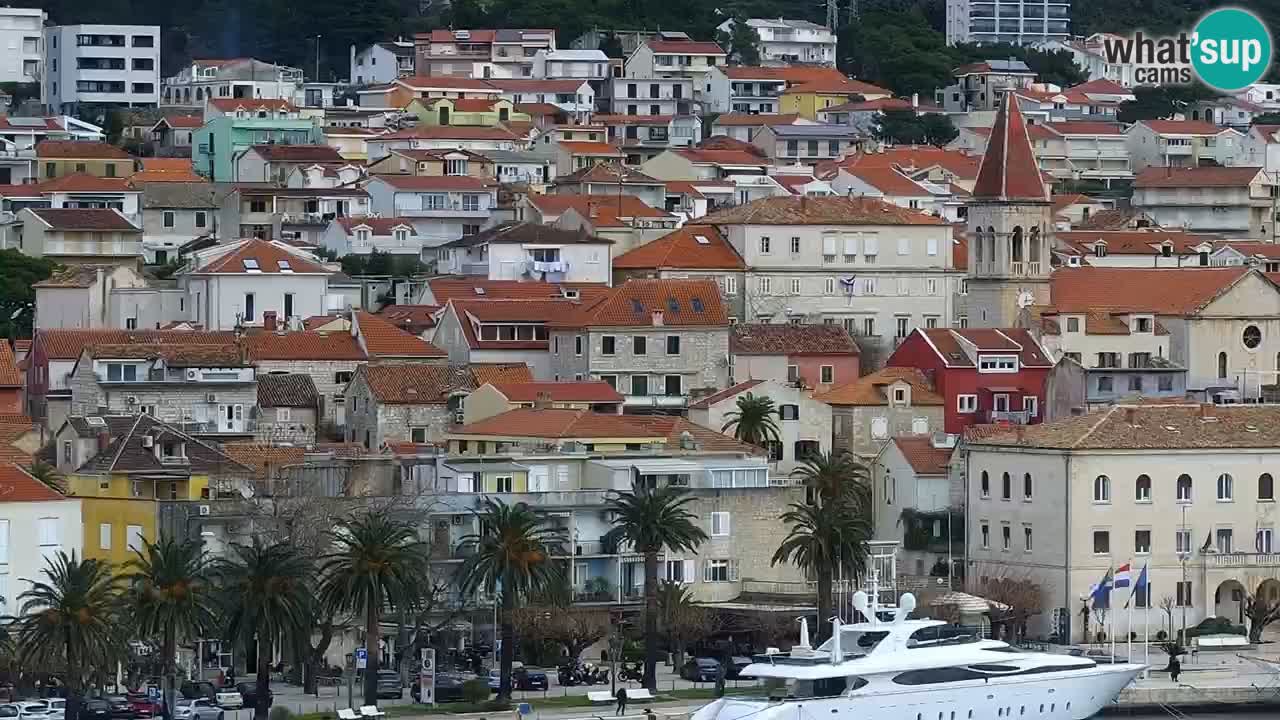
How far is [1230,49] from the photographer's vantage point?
165500mm

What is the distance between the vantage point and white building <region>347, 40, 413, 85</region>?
612ft

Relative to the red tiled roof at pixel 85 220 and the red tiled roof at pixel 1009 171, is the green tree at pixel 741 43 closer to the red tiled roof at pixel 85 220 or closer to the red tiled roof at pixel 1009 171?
the red tiled roof at pixel 85 220

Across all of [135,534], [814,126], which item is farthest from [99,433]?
[814,126]

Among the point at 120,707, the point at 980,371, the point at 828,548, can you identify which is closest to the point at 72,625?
the point at 120,707

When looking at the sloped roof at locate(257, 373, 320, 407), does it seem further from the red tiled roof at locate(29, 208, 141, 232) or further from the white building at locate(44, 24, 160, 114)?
the white building at locate(44, 24, 160, 114)

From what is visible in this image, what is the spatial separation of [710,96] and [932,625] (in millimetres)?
109940

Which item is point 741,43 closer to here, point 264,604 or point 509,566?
point 509,566

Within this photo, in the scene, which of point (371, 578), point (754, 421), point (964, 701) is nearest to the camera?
point (964, 701)

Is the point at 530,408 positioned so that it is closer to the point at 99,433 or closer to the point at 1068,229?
the point at 99,433

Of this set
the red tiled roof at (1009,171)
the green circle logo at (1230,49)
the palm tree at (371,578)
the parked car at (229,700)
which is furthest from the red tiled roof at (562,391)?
the green circle logo at (1230,49)

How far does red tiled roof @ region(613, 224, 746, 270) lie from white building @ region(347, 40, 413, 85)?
6753cm

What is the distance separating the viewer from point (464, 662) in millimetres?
81812

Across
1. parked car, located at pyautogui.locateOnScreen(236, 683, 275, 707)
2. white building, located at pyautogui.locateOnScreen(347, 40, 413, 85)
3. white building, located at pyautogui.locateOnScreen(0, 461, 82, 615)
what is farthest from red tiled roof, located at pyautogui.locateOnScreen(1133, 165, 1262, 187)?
parked car, located at pyautogui.locateOnScreen(236, 683, 275, 707)

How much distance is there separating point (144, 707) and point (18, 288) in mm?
48825
